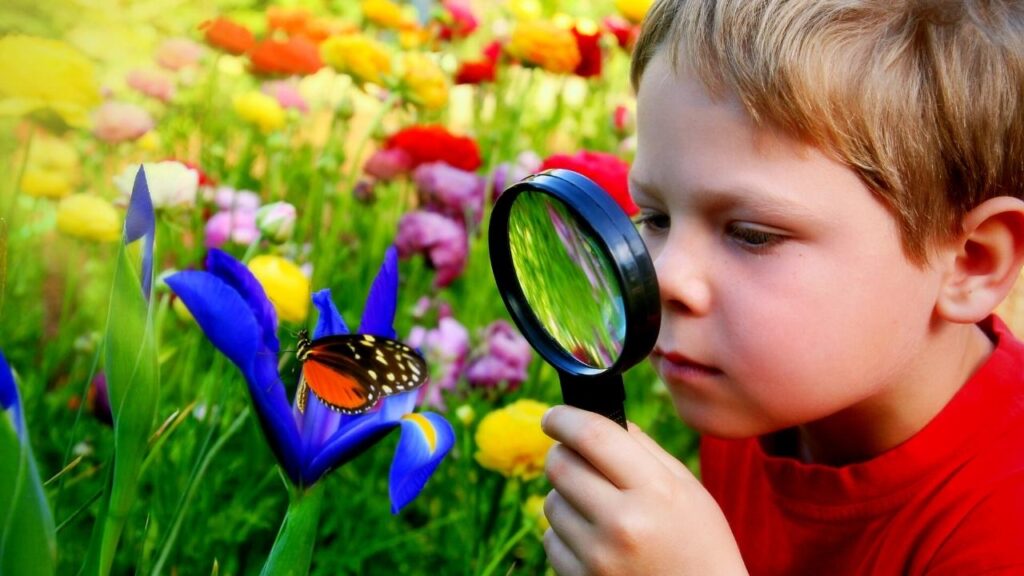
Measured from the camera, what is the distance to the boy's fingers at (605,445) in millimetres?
718

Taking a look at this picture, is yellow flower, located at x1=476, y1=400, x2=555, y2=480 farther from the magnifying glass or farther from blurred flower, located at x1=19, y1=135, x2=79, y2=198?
blurred flower, located at x1=19, y1=135, x2=79, y2=198

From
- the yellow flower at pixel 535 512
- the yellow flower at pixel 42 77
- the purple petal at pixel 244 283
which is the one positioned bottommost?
the yellow flower at pixel 535 512

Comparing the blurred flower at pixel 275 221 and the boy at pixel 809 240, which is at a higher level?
the boy at pixel 809 240

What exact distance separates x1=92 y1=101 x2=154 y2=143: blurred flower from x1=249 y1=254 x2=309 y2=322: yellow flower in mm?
534

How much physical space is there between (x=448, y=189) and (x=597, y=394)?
A: 84 cm

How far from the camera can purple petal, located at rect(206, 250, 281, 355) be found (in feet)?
2.31

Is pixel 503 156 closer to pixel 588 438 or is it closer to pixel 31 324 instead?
pixel 31 324

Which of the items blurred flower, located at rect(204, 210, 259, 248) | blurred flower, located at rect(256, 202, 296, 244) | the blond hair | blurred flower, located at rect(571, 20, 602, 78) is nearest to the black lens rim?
the blond hair

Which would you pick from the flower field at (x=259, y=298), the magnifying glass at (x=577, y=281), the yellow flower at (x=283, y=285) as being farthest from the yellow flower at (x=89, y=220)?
the magnifying glass at (x=577, y=281)

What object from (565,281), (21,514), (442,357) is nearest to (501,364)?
(442,357)

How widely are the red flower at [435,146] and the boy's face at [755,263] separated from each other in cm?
72

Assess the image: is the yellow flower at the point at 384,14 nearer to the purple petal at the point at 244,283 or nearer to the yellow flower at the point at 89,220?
the yellow flower at the point at 89,220

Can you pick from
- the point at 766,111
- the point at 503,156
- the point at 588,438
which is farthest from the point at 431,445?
the point at 503,156

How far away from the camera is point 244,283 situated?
0.71 m
